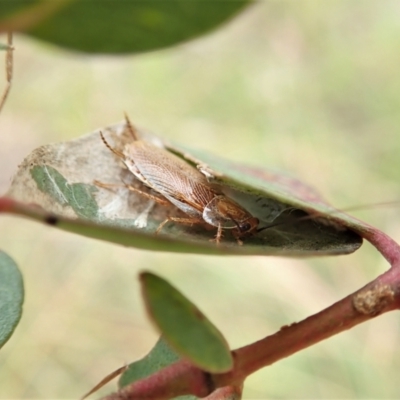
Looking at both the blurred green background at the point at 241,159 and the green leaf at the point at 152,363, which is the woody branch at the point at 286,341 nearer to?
the green leaf at the point at 152,363

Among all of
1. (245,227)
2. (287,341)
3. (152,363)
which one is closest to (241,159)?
(245,227)

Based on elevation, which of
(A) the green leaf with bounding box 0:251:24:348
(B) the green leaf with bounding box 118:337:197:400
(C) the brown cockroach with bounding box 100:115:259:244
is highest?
(C) the brown cockroach with bounding box 100:115:259:244

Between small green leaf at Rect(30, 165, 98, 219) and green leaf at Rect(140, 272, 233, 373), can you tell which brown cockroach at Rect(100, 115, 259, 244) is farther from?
green leaf at Rect(140, 272, 233, 373)

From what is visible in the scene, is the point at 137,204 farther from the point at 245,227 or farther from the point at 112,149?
the point at 245,227

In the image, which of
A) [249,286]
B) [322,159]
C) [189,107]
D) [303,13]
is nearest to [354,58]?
[303,13]

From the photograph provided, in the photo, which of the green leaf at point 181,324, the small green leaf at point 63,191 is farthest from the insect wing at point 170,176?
the green leaf at point 181,324

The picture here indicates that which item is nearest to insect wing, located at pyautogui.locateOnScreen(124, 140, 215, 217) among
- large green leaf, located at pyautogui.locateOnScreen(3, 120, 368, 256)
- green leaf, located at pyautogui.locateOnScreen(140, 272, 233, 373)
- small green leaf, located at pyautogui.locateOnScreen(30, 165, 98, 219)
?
large green leaf, located at pyautogui.locateOnScreen(3, 120, 368, 256)
